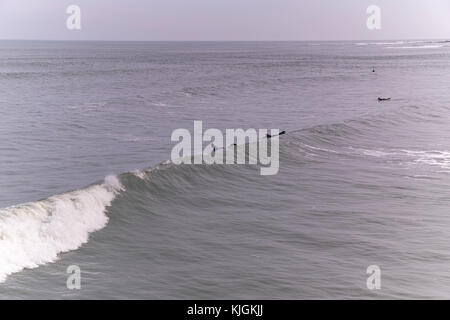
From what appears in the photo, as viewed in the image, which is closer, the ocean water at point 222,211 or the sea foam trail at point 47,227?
the ocean water at point 222,211

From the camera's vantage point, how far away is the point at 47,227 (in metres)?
18.5

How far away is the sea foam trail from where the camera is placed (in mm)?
16469

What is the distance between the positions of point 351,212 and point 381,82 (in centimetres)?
6626

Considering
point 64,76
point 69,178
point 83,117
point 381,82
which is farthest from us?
point 64,76

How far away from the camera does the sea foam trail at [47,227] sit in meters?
16.5

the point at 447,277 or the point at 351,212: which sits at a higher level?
the point at 351,212

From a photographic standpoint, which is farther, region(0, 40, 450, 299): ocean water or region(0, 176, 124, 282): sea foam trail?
region(0, 176, 124, 282): sea foam trail

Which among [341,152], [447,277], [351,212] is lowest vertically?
[447,277]

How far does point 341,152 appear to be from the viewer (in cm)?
3347

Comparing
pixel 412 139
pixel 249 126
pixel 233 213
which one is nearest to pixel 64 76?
pixel 249 126

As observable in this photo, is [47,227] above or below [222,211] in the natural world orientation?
below

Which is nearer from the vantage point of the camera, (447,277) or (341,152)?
(447,277)

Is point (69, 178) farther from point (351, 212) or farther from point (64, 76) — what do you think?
point (64, 76)

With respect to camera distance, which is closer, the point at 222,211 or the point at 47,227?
the point at 47,227
